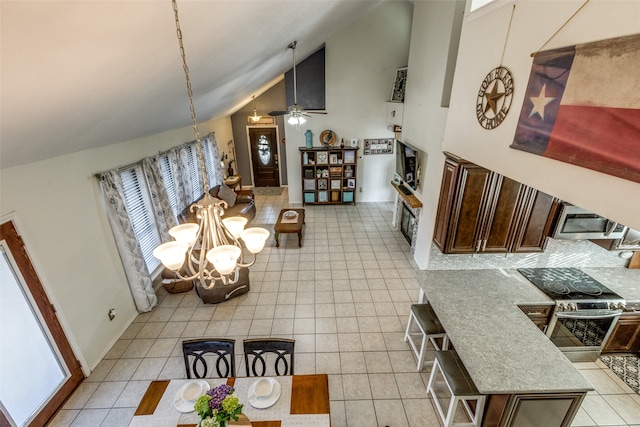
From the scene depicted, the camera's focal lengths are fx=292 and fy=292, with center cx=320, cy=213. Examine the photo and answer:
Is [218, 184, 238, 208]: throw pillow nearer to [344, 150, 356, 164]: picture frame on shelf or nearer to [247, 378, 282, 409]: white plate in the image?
[344, 150, 356, 164]: picture frame on shelf

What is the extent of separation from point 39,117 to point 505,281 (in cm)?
457

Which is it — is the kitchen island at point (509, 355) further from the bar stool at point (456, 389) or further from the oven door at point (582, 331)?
the oven door at point (582, 331)

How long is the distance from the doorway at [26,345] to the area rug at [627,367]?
20.4 ft

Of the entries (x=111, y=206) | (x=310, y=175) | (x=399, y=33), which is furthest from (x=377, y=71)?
(x=111, y=206)

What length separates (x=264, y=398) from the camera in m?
2.33

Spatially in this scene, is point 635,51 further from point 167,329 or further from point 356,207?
point 356,207

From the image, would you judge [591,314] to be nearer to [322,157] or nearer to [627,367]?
[627,367]

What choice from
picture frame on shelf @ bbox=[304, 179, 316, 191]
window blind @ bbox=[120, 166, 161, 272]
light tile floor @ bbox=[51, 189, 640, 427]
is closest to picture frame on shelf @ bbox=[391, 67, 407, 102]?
picture frame on shelf @ bbox=[304, 179, 316, 191]

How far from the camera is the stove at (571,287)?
3121 millimetres

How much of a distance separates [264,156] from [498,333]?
8451 millimetres

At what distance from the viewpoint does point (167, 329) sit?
13.5 feet

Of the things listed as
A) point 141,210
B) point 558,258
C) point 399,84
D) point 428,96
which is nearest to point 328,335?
point 558,258

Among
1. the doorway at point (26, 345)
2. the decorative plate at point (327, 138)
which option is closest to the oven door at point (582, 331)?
the doorway at point (26, 345)

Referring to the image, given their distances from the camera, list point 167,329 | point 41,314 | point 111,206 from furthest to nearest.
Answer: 1. point 167,329
2. point 111,206
3. point 41,314
